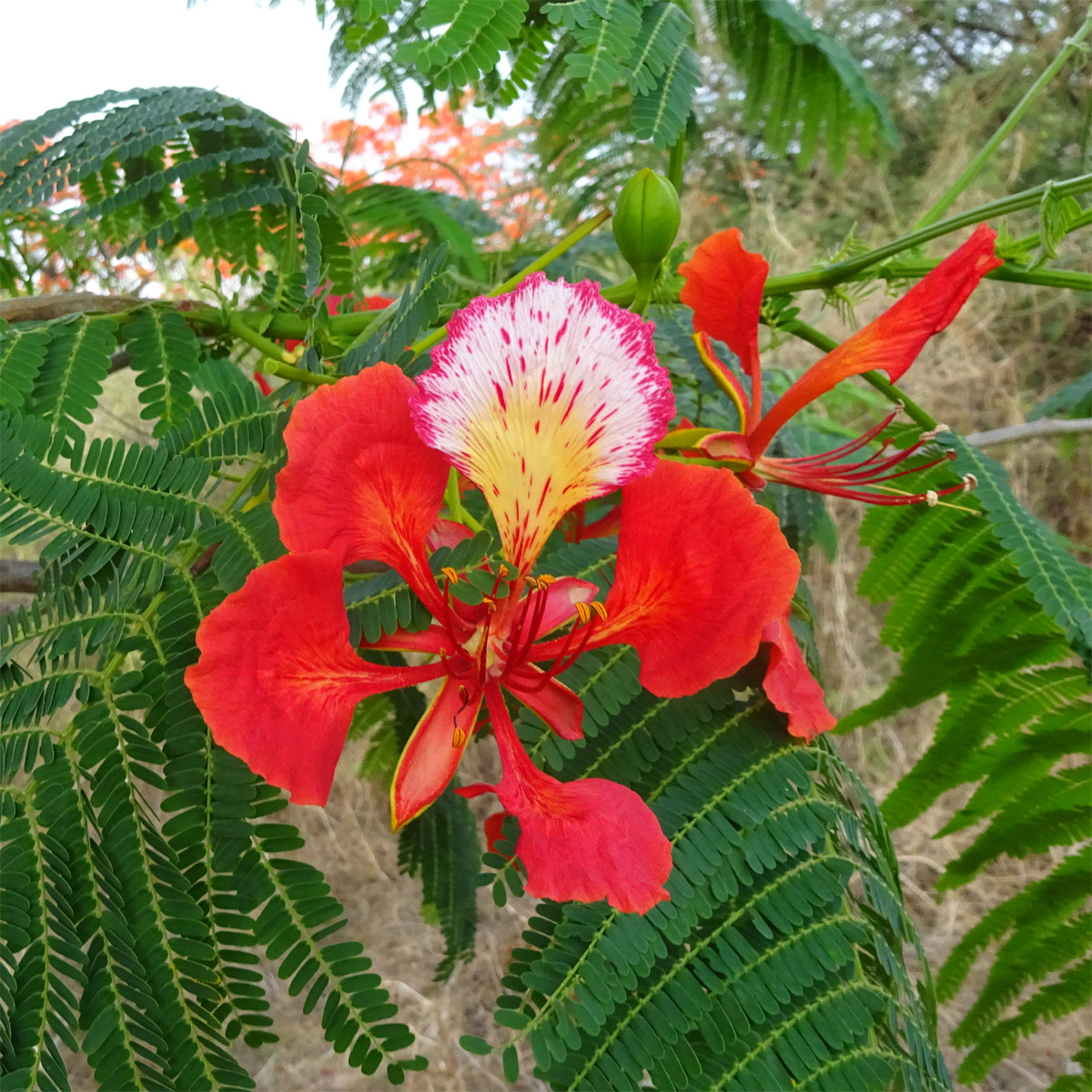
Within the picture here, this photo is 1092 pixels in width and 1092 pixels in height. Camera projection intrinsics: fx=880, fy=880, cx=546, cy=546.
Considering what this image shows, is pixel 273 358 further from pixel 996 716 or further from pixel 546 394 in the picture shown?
pixel 996 716

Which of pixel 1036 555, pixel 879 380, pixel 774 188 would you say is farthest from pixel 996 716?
pixel 774 188

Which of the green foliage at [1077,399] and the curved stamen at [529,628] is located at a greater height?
the curved stamen at [529,628]

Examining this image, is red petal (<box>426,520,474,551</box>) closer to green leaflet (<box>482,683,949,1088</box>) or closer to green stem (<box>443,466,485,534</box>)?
green stem (<box>443,466,485,534</box>)

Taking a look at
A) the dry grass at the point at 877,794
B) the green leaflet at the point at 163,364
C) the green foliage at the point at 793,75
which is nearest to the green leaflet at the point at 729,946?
the green leaflet at the point at 163,364

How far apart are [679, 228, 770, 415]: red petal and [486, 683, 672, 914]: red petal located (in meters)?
0.32

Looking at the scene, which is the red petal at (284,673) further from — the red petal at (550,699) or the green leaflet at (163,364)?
the green leaflet at (163,364)

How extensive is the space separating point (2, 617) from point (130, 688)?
95 millimetres

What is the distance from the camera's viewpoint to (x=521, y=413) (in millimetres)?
394

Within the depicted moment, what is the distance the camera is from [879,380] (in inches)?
26.1

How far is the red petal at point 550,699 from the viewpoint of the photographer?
45 centimetres

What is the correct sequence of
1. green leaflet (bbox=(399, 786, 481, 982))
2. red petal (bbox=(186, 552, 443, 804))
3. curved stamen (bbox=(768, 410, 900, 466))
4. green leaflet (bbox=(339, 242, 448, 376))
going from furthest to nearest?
green leaflet (bbox=(399, 786, 481, 982)), curved stamen (bbox=(768, 410, 900, 466)), green leaflet (bbox=(339, 242, 448, 376)), red petal (bbox=(186, 552, 443, 804))

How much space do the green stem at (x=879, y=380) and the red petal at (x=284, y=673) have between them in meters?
0.43

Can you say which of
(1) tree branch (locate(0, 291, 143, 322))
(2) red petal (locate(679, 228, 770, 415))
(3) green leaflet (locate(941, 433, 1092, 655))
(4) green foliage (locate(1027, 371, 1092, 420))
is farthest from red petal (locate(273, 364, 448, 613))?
(4) green foliage (locate(1027, 371, 1092, 420))

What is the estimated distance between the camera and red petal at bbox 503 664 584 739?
45 cm
